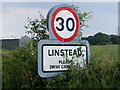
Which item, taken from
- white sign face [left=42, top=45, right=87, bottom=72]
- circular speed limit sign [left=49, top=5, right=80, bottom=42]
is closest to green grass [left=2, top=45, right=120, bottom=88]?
white sign face [left=42, top=45, right=87, bottom=72]

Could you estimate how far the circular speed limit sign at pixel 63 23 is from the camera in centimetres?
455

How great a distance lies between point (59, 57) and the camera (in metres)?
4.43

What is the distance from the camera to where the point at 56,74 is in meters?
4.38

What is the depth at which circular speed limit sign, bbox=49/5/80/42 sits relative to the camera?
4555 mm

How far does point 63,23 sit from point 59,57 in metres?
0.76

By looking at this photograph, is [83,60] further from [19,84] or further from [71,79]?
[19,84]

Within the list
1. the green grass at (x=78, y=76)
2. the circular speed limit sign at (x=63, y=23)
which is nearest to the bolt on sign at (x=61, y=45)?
the circular speed limit sign at (x=63, y=23)

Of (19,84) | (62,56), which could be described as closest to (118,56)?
(62,56)

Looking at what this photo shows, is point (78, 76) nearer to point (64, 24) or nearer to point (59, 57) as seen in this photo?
point (59, 57)

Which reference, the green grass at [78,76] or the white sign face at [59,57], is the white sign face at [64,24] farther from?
the green grass at [78,76]

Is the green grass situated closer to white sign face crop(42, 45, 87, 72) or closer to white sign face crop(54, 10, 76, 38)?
white sign face crop(42, 45, 87, 72)

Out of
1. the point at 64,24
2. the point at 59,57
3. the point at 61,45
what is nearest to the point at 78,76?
the point at 59,57

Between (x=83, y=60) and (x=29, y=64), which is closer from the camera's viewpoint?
(x=83, y=60)

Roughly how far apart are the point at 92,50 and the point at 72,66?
0.92 metres
